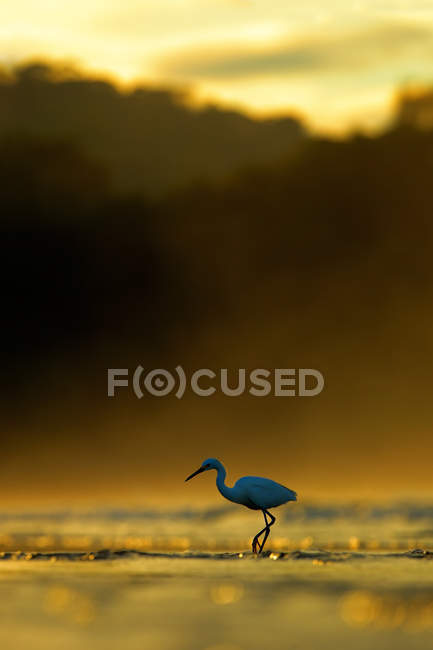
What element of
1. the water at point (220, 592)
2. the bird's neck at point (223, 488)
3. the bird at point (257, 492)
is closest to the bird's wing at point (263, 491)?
the bird at point (257, 492)

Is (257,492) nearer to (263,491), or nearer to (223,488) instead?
(263,491)

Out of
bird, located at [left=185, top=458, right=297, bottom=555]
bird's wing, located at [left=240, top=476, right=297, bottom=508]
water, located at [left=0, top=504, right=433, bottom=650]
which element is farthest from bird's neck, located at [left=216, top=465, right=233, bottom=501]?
water, located at [left=0, top=504, right=433, bottom=650]

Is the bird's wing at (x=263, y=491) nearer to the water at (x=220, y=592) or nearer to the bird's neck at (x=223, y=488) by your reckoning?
the bird's neck at (x=223, y=488)

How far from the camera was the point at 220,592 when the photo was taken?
13961 millimetres

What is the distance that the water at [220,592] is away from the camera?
10.9 m

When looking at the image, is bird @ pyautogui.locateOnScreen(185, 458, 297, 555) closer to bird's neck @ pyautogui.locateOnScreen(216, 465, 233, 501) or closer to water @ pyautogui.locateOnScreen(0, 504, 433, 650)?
bird's neck @ pyautogui.locateOnScreen(216, 465, 233, 501)

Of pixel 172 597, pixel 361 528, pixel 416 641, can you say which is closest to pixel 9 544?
pixel 361 528

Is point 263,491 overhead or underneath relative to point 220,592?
overhead

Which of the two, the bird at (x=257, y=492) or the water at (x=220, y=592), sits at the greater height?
the bird at (x=257, y=492)

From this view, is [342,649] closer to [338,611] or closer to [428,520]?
[338,611]

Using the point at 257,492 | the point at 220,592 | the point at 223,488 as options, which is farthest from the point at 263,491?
the point at 220,592

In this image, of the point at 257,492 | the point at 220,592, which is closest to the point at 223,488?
the point at 257,492

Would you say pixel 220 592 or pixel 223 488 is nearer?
pixel 220 592

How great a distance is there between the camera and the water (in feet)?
35.9
